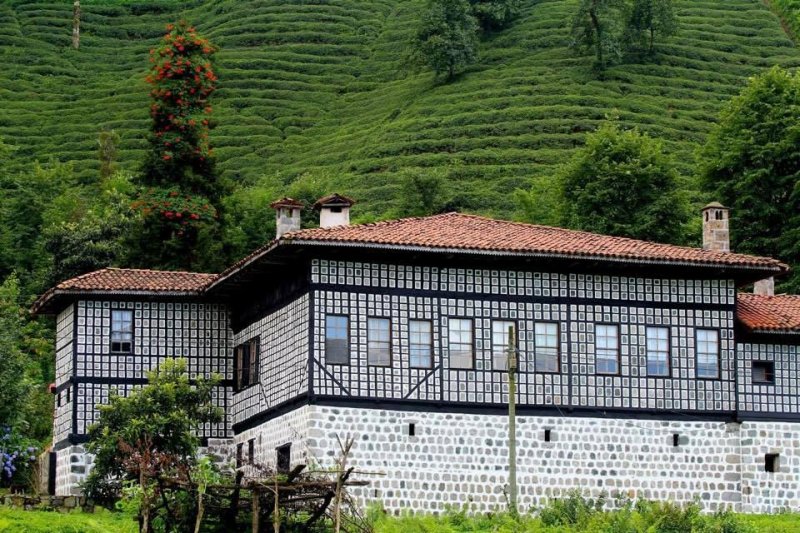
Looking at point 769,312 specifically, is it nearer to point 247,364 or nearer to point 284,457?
point 284,457

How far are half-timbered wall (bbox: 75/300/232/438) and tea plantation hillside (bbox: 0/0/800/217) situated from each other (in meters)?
36.3

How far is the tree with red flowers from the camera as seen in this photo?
61656mm

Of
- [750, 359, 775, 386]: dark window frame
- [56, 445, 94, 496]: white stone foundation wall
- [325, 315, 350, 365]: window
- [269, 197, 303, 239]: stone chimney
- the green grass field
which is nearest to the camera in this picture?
the green grass field

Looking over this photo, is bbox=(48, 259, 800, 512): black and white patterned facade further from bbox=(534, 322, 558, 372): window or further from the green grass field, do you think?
the green grass field

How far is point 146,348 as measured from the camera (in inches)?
1826

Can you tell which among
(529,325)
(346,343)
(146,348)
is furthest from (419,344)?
(146,348)

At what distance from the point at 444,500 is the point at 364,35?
9868cm

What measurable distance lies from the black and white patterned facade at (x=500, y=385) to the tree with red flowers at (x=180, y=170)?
15686 millimetres

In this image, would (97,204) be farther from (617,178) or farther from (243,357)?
(243,357)

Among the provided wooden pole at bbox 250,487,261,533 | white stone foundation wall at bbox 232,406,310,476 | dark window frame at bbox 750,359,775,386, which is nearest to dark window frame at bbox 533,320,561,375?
dark window frame at bbox 750,359,775,386

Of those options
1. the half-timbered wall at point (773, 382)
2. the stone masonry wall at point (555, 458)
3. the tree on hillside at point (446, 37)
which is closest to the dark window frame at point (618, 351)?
the stone masonry wall at point (555, 458)

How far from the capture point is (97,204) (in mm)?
84688

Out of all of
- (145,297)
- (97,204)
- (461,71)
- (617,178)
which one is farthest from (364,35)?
(145,297)

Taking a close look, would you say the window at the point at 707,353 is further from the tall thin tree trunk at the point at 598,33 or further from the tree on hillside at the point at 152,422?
the tall thin tree trunk at the point at 598,33
